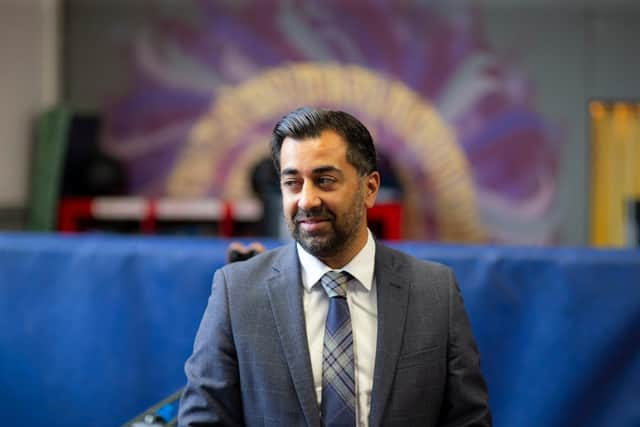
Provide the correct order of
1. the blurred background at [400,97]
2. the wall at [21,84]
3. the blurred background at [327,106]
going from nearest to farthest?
the wall at [21,84]
the blurred background at [327,106]
the blurred background at [400,97]

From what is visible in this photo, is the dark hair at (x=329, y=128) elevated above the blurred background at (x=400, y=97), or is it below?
below

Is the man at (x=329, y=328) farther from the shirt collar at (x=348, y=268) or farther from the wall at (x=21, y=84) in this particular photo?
the wall at (x=21, y=84)

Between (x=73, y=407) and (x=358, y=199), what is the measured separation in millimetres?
1221

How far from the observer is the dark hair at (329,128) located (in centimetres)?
124

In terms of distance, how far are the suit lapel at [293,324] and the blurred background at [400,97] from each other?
15.1 feet

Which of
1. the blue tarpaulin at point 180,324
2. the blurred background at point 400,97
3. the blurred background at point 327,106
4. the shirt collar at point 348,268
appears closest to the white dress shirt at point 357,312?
the shirt collar at point 348,268

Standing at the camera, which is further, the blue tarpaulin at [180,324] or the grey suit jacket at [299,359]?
the blue tarpaulin at [180,324]

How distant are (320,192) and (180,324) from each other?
34.6 inches

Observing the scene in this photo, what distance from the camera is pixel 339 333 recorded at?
4.23 feet

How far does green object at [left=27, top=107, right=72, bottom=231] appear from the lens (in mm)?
5527

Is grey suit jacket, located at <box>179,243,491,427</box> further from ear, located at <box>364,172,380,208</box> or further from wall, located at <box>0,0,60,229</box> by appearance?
wall, located at <box>0,0,60,229</box>

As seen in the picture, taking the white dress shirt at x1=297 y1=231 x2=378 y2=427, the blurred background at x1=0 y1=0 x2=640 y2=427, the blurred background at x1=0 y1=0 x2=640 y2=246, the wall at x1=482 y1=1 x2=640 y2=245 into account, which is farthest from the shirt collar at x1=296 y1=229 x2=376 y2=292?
the wall at x1=482 y1=1 x2=640 y2=245

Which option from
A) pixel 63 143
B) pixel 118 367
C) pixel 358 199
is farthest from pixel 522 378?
pixel 63 143

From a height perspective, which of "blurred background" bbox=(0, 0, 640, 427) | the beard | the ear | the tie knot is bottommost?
the tie knot
